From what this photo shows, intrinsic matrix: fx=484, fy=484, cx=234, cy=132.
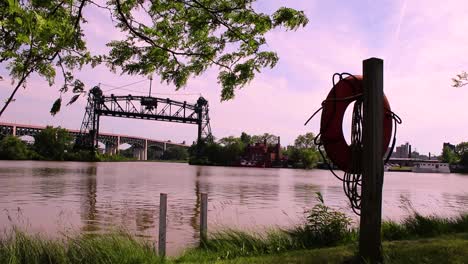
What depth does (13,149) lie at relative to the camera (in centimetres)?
9825

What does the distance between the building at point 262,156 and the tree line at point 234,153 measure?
1.43 metres

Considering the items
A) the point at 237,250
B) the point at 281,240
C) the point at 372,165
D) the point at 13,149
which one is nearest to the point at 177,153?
the point at 13,149

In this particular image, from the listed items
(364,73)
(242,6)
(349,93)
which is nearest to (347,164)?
(349,93)

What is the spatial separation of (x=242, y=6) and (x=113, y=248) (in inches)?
138

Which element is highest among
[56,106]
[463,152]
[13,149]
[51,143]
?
[463,152]

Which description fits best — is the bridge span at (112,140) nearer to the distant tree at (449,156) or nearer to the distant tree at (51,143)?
the distant tree at (51,143)

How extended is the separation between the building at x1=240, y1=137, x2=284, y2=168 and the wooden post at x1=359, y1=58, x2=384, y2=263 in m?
122

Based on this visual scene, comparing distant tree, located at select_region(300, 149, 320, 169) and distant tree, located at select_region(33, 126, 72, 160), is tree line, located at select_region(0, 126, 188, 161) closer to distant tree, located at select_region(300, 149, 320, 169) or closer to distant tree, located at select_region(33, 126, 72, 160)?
distant tree, located at select_region(33, 126, 72, 160)

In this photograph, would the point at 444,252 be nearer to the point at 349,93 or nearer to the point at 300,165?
the point at 349,93

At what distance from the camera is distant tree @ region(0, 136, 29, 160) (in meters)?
96.5

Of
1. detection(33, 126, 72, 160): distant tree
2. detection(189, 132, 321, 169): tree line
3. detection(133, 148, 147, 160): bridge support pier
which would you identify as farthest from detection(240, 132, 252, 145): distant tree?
detection(33, 126, 72, 160): distant tree

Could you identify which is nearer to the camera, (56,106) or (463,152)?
(56,106)

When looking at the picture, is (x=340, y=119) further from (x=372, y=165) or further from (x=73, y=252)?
(x=73, y=252)

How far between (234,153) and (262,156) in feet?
25.4
